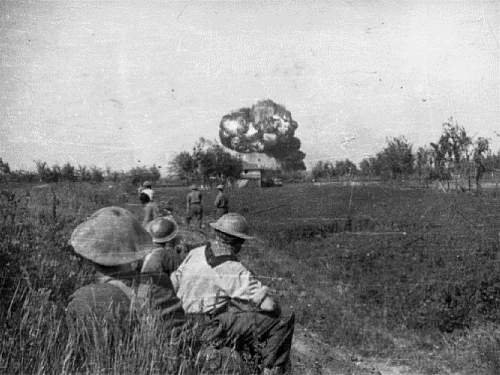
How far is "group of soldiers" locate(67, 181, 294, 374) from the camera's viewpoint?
2.41 m

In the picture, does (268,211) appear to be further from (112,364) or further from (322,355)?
(112,364)

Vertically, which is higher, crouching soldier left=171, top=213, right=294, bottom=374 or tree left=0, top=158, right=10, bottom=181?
tree left=0, top=158, right=10, bottom=181

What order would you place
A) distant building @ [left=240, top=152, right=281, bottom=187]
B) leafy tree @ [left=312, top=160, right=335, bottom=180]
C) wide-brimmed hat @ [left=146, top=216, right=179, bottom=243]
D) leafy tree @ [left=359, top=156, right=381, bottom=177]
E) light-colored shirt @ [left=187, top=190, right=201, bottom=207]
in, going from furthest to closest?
leafy tree @ [left=312, top=160, right=335, bottom=180]
distant building @ [left=240, top=152, right=281, bottom=187]
leafy tree @ [left=359, top=156, right=381, bottom=177]
light-colored shirt @ [left=187, top=190, right=201, bottom=207]
wide-brimmed hat @ [left=146, top=216, right=179, bottom=243]

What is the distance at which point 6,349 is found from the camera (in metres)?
2.56

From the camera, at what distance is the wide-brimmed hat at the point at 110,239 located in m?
2.38

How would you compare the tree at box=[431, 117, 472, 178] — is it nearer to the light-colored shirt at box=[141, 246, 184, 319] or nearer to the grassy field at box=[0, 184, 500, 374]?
the grassy field at box=[0, 184, 500, 374]

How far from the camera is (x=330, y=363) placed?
505cm

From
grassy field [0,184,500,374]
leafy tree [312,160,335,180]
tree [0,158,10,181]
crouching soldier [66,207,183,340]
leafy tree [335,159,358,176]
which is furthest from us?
leafy tree [312,160,335,180]

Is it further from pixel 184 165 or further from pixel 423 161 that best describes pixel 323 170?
pixel 423 161

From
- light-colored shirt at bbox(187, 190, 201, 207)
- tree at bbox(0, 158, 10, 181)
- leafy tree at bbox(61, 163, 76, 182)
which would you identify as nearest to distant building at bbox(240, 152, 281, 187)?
leafy tree at bbox(61, 163, 76, 182)

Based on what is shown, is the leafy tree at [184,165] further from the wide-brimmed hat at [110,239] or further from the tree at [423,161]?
the wide-brimmed hat at [110,239]

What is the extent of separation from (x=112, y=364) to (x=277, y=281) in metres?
6.20

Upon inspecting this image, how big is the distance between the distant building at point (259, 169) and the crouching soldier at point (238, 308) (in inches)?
2508

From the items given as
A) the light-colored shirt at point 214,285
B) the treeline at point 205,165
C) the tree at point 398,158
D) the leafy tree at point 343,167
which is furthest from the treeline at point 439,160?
the light-colored shirt at point 214,285
